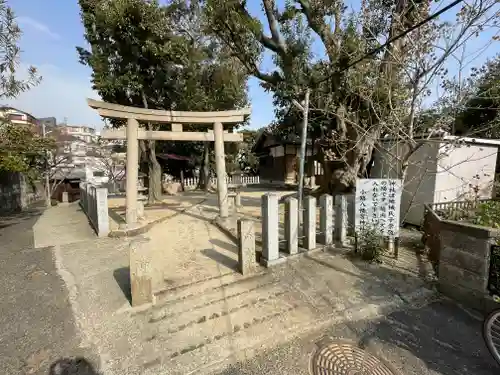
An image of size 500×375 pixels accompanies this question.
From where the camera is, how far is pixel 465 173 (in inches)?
322

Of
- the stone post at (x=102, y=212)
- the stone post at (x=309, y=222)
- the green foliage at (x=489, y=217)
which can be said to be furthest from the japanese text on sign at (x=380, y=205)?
the stone post at (x=102, y=212)

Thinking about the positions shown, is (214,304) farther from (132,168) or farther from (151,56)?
(151,56)

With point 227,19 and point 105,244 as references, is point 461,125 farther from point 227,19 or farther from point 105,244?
point 105,244

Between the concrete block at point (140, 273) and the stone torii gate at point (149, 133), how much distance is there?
12.9 ft

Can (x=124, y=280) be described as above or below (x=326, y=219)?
below

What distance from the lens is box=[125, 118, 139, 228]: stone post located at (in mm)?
A: 6645

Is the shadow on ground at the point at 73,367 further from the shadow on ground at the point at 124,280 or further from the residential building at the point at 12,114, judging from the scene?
the residential building at the point at 12,114

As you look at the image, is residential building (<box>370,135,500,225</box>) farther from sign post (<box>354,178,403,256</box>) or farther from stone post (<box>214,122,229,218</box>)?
stone post (<box>214,122,229,218</box>)

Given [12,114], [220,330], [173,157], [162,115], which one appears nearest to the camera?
[220,330]

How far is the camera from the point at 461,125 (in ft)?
44.5

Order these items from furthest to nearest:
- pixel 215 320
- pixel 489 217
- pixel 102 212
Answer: pixel 102 212
pixel 489 217
pixel 215 320

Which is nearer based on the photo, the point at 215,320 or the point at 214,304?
the point at 215,320

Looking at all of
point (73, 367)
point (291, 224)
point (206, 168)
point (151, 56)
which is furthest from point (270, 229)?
point (206, 168)

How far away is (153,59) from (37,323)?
10.5 m
